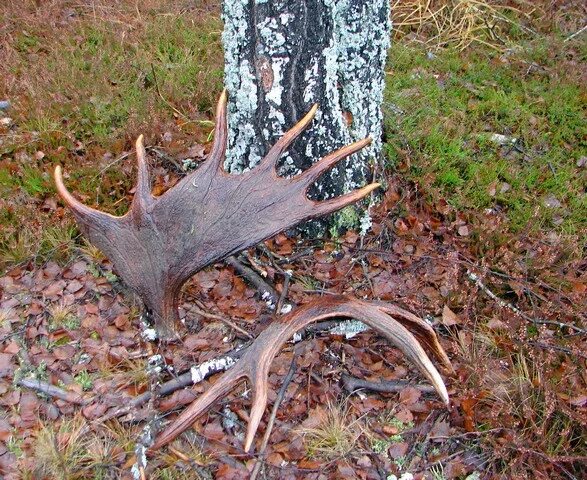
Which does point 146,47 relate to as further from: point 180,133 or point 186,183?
point 186,183

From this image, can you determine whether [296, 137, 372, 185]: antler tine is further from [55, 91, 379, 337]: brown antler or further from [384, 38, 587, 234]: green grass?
[384, 38, 587, 234]: green grass

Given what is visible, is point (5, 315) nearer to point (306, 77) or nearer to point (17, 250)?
point (17, 250)

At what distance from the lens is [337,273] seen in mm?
2971

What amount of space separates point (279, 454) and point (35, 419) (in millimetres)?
1075

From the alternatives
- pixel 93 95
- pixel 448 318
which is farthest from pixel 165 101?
pixel 448 318

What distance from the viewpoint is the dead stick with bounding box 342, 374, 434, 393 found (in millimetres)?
2510

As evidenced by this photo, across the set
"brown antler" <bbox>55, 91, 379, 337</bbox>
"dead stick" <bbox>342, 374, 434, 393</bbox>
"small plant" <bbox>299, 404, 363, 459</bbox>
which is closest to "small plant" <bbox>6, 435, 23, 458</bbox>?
"brown antler" <bbox>55, 91, 379, 337</bbox>

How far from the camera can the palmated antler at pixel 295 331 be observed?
188 cm

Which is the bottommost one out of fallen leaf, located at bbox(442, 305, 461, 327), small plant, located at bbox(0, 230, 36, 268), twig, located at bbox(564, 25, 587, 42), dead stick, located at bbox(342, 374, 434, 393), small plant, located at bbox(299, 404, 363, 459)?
small plant, located at bbox(299, 404, 363, 459)

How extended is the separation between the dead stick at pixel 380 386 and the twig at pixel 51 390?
1180 mm

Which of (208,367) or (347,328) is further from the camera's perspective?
(347,328)

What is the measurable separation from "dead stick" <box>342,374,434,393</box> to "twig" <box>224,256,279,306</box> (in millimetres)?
563

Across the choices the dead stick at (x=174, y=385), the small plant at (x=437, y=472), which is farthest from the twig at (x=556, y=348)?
the dead stick at (x=174, y=385)

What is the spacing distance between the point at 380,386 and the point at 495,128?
234cm
